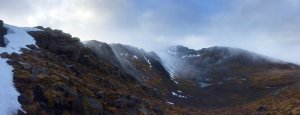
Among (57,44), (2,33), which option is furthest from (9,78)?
(57,44)

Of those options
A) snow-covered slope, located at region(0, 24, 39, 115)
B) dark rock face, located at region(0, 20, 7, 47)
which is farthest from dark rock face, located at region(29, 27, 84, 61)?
dark rock face, located at region(0, 20, 7, 47)

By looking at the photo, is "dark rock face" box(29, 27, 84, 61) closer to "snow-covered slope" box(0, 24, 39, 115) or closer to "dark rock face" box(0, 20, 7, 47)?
"snow-covered slope" box(0, 24, 39, 115)

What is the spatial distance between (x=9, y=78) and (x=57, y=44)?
87.8 feet

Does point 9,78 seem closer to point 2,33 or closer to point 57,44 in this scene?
point 2,33

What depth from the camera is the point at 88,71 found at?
6278cm

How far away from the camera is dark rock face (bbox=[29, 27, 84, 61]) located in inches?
2493

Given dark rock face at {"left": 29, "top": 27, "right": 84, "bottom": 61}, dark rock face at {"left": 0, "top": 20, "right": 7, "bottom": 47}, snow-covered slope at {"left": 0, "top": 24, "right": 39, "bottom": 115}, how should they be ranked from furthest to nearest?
dark rock face at {"left": 29, "top": 27, "right": 84, "bottom": 61} < dark rock face at {"left": 0, "top": 20, "right": 7, "bottom": 47} < snow-covered slope at {"left": 0, "top": 24, "right": 39, "bottom": 115}

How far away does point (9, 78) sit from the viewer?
128 ft

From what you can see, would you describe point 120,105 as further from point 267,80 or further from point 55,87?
point 267,80

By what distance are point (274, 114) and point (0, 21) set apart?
5574 cm

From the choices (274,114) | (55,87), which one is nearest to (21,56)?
(55,87)

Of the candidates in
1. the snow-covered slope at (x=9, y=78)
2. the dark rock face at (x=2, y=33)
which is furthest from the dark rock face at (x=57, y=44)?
the dark rock face at (x=2, y=33)

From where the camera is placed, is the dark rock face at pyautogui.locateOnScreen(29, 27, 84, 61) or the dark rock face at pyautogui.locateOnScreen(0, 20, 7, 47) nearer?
the dark rock face at pyautogui.locateOnScreen(0, 20, 7, 47)

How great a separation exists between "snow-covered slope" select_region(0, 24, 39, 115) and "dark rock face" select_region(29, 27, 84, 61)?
3340 mm
